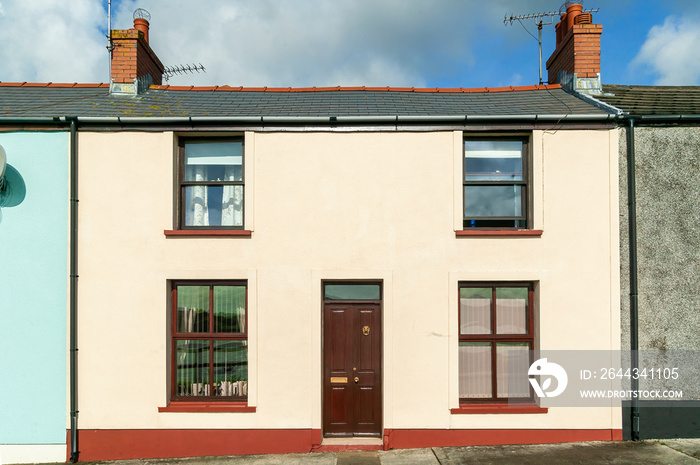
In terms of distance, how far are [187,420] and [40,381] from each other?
2347 mm

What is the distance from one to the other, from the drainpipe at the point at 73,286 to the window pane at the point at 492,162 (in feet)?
20.6

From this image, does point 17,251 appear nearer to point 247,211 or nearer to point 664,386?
point 247,211

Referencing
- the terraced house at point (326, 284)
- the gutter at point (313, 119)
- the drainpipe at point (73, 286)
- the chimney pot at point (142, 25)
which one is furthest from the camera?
the chimney pot at point (142, 25)

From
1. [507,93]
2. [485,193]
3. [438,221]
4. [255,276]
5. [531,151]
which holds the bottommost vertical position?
[255,276]

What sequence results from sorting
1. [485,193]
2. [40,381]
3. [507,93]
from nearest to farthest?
[40,381], [485,193], [507,93]

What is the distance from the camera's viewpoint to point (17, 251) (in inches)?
271

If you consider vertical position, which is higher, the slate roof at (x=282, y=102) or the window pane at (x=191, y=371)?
the slate roof at (x=282, y=102)

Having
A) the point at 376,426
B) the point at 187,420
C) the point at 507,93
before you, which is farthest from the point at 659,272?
the point at 187,420

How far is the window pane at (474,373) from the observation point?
7043mm

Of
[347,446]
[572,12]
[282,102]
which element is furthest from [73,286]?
[572,12]

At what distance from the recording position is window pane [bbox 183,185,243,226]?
721cm

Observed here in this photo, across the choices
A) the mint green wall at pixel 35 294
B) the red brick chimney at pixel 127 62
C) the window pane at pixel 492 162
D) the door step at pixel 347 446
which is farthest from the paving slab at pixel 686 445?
the red brick chimney at pixel 127 62

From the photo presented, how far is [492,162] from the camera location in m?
7.26

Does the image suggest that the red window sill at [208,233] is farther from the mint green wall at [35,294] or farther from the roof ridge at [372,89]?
the roof ridge at [372,89]
